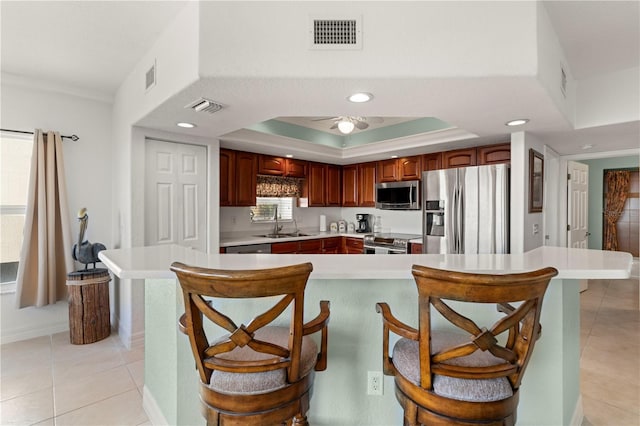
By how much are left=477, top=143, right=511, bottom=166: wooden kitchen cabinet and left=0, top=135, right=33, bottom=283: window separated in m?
4.91

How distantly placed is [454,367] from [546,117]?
2512 millimetres

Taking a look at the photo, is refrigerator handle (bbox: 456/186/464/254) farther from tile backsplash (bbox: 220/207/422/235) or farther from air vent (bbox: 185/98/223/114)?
air vent (bbox: 185/98/223/114)

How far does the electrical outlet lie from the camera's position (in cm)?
175

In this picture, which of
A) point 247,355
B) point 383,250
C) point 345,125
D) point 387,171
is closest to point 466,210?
point 383,250

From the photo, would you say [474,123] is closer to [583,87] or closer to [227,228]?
[583,87]

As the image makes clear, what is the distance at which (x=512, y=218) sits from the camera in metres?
3.35

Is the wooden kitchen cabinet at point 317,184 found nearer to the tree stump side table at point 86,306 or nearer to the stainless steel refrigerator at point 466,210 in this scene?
the stainless steel refrigerator at point 466,210

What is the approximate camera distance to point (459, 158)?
13.5 ft

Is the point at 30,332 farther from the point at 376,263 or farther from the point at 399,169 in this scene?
the point at 399,169

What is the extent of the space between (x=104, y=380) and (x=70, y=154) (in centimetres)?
235

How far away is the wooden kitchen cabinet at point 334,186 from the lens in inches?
217

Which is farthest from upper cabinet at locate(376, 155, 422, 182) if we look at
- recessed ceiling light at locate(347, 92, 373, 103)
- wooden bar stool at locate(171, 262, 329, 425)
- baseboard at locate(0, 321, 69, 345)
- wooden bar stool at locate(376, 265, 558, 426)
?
baseboard at locate(0, 321, 69, 345)

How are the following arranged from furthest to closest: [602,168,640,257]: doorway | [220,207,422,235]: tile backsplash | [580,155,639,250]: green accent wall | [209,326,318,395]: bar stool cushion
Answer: [580,155,639,250]: green accent wall, [602,168,640,257]: doorway, [220,207,422,235]: tile backsplash, [209,326,318,395]: bar stool cushion

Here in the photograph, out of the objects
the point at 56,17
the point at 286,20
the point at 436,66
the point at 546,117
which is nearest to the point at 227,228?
the point at 56,17
